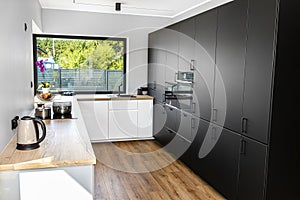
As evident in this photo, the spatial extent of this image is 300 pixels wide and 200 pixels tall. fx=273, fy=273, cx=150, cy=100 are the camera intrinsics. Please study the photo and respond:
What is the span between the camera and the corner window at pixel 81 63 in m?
5.22

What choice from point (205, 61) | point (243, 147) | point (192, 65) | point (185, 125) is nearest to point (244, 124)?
point (243, 147)

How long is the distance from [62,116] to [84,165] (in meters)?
1.48

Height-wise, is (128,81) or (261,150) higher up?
(128,81)

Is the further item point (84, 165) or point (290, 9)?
point (290, 9)

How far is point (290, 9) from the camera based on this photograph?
2.15 metres

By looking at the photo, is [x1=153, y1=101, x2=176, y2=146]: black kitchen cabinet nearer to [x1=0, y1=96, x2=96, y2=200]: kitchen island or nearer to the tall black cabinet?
the tall black cabinet

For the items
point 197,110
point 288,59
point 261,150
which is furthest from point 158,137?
point 288,59

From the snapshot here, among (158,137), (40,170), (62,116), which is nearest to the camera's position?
(40,170)

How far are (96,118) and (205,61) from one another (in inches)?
100

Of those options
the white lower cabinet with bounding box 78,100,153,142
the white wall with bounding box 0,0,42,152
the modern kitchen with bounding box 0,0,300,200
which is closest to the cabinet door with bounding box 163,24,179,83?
the modern kitchen with bounding box 0,0,300,200

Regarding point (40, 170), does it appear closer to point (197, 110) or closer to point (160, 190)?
point (160, 190)

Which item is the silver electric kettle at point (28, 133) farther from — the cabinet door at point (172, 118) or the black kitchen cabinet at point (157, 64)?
the black kitchen cabinet at point (157, 64)

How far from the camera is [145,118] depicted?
5355mm

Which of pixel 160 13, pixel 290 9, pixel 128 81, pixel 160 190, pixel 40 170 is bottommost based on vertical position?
pixel 160 190
